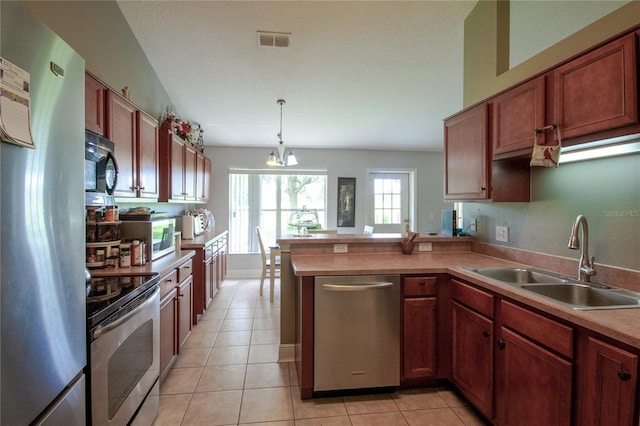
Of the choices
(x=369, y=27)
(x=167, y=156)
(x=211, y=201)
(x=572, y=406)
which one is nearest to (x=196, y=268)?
(x=167, y=156)

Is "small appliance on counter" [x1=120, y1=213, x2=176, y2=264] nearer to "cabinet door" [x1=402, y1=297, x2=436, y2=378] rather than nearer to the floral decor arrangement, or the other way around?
the floral decor arrangement

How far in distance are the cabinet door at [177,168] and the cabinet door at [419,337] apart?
250 centimetres

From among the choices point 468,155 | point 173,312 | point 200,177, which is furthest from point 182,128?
point 468,155

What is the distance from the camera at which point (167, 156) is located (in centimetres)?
287

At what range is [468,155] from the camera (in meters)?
2.14

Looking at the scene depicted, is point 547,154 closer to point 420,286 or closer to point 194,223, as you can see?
point 420,286

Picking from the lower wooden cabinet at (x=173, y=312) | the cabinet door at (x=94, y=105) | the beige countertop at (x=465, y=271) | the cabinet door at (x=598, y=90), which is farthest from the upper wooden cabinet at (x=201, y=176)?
the cabinet door at (x=598, y=90)

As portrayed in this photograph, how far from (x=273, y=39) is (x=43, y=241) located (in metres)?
2.12

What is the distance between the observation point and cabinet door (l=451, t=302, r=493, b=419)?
1.63 meters

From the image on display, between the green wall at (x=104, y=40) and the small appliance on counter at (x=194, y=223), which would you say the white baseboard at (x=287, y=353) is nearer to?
the small appliance on counter at (x=194, y=223)

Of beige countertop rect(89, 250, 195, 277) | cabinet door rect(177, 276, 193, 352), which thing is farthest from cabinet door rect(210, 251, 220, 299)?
beige countertop rect(89, 250, 195, 277)

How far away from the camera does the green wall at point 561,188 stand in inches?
57.0

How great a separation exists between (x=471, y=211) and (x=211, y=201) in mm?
4260

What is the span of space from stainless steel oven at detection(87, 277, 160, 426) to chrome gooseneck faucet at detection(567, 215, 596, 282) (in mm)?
2250
